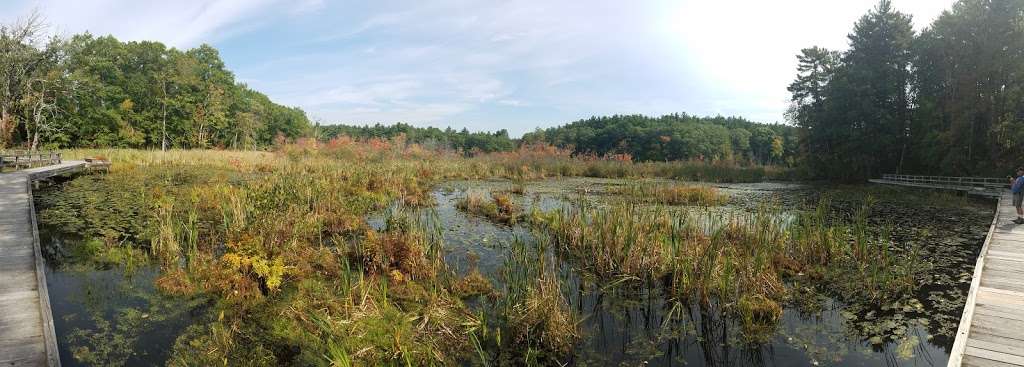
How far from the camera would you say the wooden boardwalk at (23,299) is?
12.3 feet

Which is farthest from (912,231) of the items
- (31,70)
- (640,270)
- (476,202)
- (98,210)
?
(31,70)

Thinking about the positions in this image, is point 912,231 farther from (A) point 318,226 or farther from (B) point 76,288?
(B) point 76,288

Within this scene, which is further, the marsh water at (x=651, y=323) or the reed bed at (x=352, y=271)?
the marsh water at (x=651, y=323)

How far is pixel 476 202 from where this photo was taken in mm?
12070

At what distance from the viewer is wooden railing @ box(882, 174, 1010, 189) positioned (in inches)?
772

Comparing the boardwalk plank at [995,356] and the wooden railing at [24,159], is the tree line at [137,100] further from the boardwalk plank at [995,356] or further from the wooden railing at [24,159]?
the boardwalk plank at [995,356]

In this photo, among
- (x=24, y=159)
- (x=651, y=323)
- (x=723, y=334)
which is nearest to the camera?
(x=723, y=334)

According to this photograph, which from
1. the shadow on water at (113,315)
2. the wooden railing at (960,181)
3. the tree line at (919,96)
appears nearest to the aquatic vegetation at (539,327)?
the shadow on water at (113,315)

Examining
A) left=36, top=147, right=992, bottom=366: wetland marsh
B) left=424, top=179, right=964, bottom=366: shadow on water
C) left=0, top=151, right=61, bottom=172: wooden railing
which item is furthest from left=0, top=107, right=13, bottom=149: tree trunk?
left=424, top=179, right=964, bottom=366: shadow on water

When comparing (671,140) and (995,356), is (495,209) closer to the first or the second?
(995,356)

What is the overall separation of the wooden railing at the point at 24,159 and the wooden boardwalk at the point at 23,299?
13.0 meters

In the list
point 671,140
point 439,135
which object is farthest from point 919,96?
point 439,135

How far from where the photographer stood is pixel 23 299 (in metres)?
4.85

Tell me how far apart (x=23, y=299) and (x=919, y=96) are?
1499 inches
